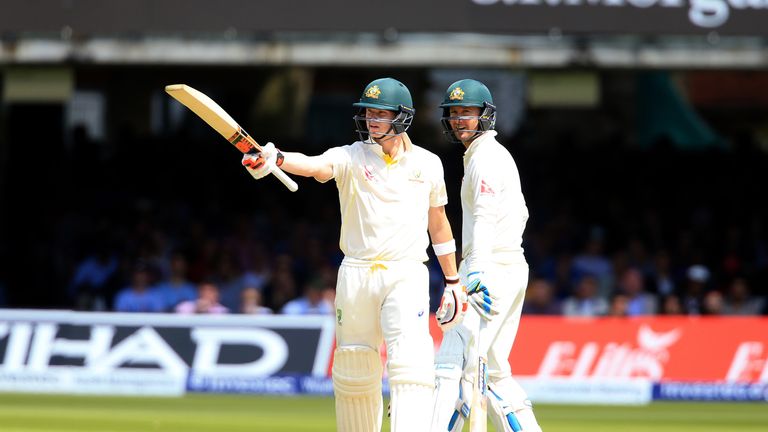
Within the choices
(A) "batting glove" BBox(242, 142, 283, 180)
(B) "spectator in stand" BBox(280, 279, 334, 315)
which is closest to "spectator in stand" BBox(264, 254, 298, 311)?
(B) "spectator in stand" BBox(280, 279, 334, 315)

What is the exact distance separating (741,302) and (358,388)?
7946mm

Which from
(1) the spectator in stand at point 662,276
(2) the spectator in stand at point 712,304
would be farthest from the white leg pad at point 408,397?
(1) the spectator in stand at point 662,276

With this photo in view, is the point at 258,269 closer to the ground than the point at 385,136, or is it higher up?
closer to the ground

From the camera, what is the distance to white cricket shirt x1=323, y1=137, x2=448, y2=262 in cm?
635

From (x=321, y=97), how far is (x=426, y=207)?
46.2 feet

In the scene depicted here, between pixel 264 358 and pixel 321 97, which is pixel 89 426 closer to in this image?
pixel 264 358

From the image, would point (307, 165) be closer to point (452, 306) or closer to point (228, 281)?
point (452, 306)

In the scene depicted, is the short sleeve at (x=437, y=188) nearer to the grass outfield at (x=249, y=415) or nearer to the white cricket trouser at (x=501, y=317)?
the white cricket trouser at (x=501, y=317)

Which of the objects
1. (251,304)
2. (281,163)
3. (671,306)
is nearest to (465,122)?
(281,163)

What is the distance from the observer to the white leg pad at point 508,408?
21.9 ft

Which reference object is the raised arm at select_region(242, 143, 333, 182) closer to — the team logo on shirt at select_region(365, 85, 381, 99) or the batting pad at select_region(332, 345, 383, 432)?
the team logo on shirt at select_region(365, 85, 381, 99)

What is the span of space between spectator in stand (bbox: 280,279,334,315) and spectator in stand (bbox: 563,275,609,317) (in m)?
2.26

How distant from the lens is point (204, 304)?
12.7m

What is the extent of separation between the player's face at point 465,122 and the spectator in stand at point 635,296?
6.69m
